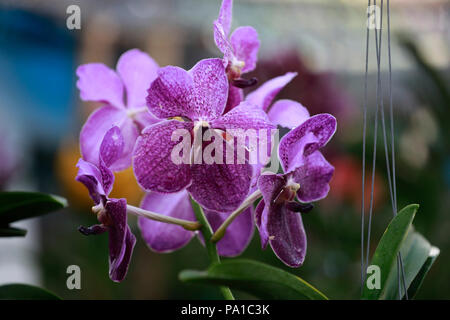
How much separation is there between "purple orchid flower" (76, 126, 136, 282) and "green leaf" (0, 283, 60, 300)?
8cm

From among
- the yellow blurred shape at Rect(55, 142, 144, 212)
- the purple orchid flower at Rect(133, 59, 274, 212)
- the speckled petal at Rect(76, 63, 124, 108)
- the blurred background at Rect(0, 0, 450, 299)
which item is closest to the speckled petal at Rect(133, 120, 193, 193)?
the purple orchid flower at Rect(133, 59, 274, 212)

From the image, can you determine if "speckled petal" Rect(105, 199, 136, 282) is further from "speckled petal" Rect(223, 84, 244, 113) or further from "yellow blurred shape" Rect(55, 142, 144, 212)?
"yellow blurred shape" Rect(55, 142, 144, 212)

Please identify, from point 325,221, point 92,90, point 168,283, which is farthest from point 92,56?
point 92,90

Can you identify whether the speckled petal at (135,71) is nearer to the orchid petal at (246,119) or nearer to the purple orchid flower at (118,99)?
the purple orchid flower at (118,99)

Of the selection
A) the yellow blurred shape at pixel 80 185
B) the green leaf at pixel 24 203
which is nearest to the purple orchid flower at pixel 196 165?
the green leaf at pixel 24 203

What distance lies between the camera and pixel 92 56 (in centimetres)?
149

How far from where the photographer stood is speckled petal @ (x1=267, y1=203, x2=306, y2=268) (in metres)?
0.32

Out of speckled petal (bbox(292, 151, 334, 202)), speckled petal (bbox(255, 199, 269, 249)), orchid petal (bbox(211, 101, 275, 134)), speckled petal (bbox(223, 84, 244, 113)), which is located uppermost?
speckled petal (bbox(223, 84, 244, 113))

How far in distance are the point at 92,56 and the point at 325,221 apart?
2.87 feet

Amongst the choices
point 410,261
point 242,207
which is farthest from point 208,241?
point 410,261

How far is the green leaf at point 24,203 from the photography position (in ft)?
1.27

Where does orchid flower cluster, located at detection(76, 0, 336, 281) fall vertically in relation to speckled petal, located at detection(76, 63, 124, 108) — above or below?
below

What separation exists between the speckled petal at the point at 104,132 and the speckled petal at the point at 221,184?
8cm
